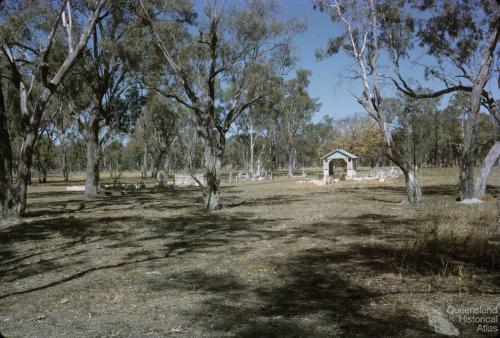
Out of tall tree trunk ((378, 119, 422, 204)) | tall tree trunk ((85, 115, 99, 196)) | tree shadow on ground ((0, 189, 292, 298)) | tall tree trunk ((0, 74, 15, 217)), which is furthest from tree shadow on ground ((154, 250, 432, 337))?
tall tree trunk ((85, 115, 99, 196))

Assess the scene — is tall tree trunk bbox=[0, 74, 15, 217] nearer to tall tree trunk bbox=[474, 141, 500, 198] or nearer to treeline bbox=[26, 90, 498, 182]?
tall tree trunk bbox=[474, 141, 500, 198]

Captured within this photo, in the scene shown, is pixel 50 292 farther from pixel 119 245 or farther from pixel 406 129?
pixel 406 129

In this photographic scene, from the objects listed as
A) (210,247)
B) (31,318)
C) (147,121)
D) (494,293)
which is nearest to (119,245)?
(210,247)

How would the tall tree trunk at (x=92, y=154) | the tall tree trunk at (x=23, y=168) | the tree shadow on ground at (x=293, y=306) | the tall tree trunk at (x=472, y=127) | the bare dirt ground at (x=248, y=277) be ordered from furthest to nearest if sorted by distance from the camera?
the tall tree trunk at (x=92, y=154), the tall tree trunk at (x=472, y=127), the tall tree trunk at (x=23, y=168), the bare dirt ground at (x=248, y=277), the tree shadow on ground at (x=293, y=306)

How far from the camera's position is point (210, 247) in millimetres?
9398

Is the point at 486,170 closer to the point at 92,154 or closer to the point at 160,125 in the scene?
the point at 92,154

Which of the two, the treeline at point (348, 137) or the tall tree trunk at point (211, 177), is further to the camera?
the treeline at point (348, 137)

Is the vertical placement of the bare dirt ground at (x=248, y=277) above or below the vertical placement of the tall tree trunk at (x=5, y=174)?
below

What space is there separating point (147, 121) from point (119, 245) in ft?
142

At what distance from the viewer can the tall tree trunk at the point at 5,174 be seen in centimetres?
1342

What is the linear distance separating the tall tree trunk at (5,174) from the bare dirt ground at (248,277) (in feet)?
4.28

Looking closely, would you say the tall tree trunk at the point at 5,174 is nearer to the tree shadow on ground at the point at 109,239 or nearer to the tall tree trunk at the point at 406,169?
the tree shadow on ground at the point at 109,239

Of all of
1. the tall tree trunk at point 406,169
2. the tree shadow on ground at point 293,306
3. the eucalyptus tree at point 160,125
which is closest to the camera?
the tree shadow on ground at point 293,306

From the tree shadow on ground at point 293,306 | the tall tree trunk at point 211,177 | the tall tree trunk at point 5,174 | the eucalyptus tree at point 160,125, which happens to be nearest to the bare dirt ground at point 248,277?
the tree shadow on ground at point 293,306
